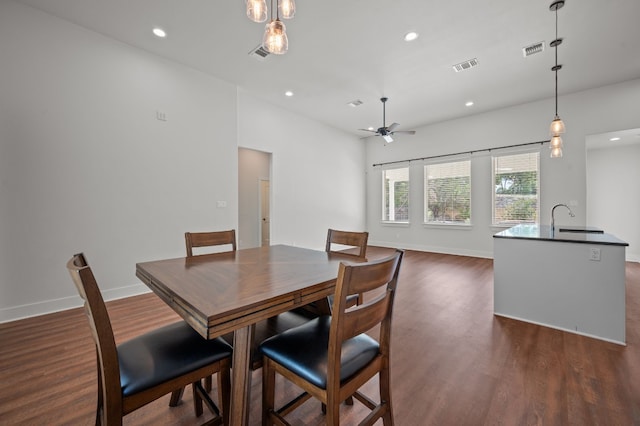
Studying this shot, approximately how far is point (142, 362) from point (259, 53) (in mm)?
3861

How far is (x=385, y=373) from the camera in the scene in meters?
1.24

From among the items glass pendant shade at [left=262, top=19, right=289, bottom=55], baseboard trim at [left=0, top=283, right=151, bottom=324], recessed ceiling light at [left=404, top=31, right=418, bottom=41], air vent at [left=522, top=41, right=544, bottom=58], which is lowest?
baseboard trim at [left=0, top=283, right=151, bottom=324]

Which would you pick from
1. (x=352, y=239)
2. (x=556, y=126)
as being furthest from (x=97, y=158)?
(x=556, y=126)

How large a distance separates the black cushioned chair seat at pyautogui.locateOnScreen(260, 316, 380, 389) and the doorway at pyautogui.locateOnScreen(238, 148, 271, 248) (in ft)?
17.8

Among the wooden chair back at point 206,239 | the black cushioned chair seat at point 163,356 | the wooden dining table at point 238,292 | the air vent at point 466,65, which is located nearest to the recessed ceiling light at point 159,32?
the wooden chair back at point 206,239

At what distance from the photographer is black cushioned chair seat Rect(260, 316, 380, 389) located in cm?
105

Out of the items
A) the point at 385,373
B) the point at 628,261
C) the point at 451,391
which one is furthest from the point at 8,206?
the point at 628,261

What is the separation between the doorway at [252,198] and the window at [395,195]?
3.47 meters

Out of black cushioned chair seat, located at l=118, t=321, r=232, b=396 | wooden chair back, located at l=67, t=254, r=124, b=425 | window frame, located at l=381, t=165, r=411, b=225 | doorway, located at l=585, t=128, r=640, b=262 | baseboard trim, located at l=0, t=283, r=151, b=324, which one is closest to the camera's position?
wooden chair back, located at l=67, t=254, r=124, b=425

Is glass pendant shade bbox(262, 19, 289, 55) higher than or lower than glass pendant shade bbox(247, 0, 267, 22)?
lower

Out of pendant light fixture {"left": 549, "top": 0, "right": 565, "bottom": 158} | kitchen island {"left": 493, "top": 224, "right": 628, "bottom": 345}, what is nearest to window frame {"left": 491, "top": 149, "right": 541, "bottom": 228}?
pendant light fixture {"left": 549, "top": 0, "right": 565, "bottom": 158}

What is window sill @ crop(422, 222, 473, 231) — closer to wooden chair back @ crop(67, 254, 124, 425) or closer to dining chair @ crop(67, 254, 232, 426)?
dining chair @ crop(67, 254, 232, 426)

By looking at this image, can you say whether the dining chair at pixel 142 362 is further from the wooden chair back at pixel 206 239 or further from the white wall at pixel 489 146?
the white wall at pixel 489 146

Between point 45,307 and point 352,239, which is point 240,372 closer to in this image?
point 352,239
